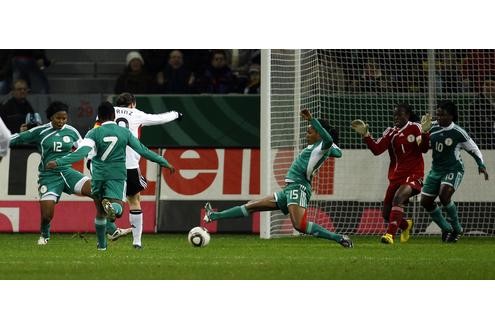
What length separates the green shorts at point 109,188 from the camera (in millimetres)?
14422

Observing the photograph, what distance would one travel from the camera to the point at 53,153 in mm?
16156

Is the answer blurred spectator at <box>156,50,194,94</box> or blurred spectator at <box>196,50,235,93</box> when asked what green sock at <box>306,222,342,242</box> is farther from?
blurred spectator at <box>156,50,194,94</box>

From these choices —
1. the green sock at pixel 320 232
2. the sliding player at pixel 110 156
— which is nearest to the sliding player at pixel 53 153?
the sliding player at pixel 110 156

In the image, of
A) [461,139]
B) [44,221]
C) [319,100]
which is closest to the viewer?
[44,221]

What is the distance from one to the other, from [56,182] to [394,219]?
444 centimetres

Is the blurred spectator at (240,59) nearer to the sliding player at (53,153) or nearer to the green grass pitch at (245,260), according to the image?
the green grass pitch at (245,260)

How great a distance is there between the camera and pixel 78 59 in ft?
81.7

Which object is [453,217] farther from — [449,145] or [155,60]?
[155,60]

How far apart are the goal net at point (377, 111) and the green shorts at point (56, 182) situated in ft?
12.1

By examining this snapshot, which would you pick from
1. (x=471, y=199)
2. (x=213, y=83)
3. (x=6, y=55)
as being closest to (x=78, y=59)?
(x=6, y=55)

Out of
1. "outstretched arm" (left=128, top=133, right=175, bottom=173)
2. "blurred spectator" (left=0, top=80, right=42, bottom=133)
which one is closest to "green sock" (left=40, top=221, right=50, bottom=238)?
"outstretched arm" (left=128, top=133, right=175, bottom=173)

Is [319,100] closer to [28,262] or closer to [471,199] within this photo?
[471,199]

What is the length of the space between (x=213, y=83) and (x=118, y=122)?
6.33 m

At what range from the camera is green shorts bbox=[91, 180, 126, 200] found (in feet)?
47.3
